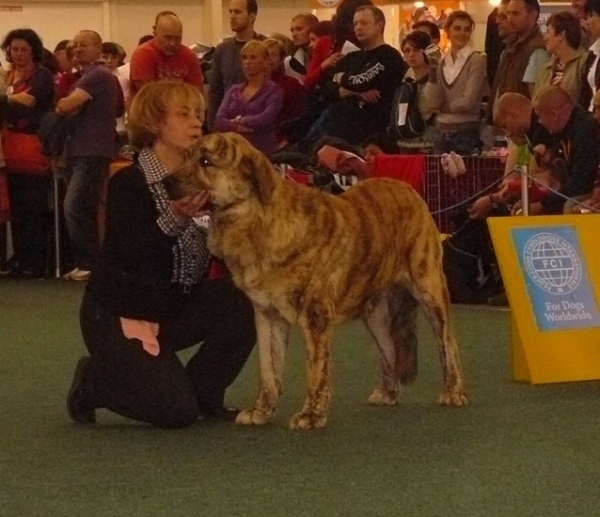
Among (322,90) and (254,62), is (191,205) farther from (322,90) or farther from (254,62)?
(322,90)

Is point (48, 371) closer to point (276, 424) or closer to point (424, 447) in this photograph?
point (276, 424)

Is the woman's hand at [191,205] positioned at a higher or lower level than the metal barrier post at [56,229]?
higher

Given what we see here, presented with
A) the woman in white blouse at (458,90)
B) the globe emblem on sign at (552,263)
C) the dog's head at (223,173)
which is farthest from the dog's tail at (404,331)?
the woman in white blouse at (458,90)

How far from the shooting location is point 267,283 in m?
4.43

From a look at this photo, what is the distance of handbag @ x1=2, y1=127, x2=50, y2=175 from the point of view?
10.1m

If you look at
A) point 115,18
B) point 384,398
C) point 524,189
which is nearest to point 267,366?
point 384,398

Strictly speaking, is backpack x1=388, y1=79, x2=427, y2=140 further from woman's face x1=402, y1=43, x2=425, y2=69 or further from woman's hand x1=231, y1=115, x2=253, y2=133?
woman's hand x1=231, y1=115, x2=253, y2=133

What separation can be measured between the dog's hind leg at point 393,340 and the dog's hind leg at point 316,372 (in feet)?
1.78

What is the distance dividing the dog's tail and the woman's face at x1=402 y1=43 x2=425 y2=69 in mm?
4422

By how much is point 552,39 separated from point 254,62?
7.19 feet

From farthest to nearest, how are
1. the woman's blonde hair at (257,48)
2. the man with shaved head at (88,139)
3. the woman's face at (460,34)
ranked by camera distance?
the man with shaved head at (88,139), the woman's blonde hair at (257,48), the woman's face at (460,34)

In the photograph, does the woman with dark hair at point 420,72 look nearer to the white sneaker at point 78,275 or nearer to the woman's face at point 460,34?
the woman's face at point 460,34

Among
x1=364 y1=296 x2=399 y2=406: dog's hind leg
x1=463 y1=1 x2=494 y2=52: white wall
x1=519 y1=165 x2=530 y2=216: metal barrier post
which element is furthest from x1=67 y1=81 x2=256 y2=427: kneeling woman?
x1=463 y1=1 x2=494 y2=52: white wall

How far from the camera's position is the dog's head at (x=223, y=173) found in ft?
14.1
